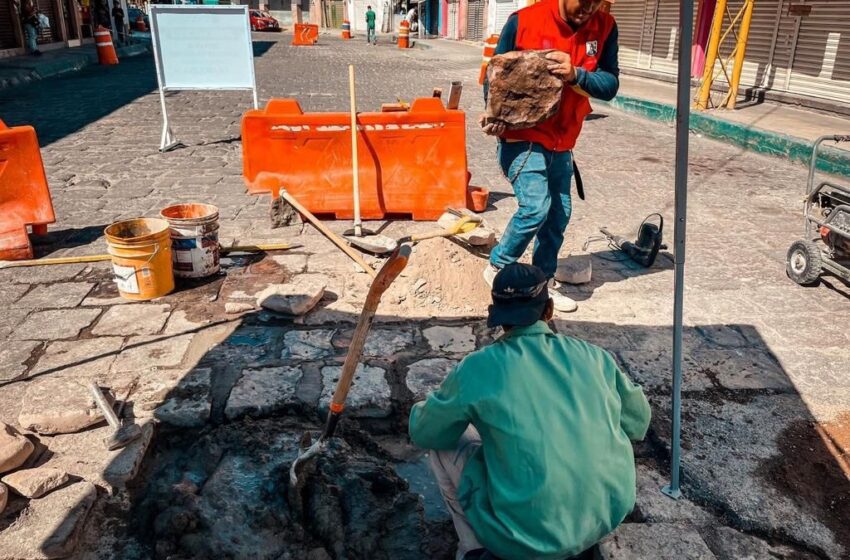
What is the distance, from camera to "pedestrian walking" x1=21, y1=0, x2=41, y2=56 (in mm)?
21984

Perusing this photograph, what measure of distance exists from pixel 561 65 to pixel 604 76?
0.37 meters

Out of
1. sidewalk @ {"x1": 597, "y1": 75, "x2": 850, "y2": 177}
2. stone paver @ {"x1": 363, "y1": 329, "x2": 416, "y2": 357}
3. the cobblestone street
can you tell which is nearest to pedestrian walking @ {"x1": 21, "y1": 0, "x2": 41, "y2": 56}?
the cobblestone street

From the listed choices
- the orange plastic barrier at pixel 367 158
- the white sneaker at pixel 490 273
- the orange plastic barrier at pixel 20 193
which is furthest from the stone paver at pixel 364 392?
the orange plastic barrier at pixel 20 193

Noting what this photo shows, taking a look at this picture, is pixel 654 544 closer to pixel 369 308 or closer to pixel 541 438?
pixel 541 438

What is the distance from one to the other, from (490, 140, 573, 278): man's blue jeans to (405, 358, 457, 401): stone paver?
36.6 inches

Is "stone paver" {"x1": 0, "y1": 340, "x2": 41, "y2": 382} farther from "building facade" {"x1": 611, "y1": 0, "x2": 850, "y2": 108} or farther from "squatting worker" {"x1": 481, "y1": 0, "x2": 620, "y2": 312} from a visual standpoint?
"building facade" {"x1": 611, "y1": 0, "x2": 850, "y2": 108}

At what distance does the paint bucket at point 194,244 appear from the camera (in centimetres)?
495

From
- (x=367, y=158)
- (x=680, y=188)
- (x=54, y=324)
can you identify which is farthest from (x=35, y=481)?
(x=367, y=158)

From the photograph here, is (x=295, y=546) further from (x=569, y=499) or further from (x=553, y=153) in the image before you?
(x=553, y=153)

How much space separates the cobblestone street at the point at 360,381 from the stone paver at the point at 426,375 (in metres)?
0.01

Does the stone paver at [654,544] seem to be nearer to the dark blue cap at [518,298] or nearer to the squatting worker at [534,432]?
the squatting worker at [534,432]

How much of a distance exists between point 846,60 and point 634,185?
6178 mm

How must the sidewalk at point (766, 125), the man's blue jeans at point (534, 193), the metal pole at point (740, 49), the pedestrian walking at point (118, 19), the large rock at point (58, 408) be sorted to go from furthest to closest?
the pedestrian walking at point (118, 19), the metal pole at point (740, 49), the sidewalk at point (766, 125), the man's blue jeans at point (534, 193), the large rock at point (58, 408)

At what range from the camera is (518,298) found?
223cm
